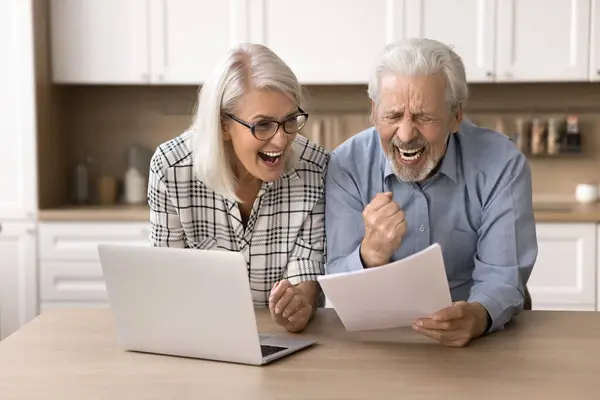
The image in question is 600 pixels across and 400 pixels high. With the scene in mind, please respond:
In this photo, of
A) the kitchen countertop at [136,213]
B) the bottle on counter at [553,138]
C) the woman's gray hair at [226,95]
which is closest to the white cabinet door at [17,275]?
the kitchen countertop at [136,213]

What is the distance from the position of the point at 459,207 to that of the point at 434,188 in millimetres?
79

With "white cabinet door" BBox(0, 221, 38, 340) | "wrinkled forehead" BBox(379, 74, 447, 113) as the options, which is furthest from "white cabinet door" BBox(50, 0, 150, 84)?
"wrinkled forehead" BBox(379, 74, 447, 113)

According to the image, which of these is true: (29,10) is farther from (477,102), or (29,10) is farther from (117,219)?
(477,102)

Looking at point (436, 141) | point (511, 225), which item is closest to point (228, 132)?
point (436, 141)

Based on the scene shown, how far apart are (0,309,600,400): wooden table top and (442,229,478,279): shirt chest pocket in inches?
10.9

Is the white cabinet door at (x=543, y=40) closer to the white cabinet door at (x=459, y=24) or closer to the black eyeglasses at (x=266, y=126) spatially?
the white cabinet door at (x=459, y=24)

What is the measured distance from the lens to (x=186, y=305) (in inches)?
68.6

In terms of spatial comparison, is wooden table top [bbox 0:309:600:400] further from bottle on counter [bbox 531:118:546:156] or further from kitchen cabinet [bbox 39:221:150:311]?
bottle on counter [bbox 531:118:546:156]

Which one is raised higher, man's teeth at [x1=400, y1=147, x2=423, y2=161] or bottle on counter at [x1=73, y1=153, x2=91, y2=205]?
man's teeth at [x1=400, y1=147, x2=423, y2=161]

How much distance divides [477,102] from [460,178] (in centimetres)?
216

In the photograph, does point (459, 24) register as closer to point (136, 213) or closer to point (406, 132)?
point (136, 213)

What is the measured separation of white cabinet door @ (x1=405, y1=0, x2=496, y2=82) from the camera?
Answer: 3922 mm

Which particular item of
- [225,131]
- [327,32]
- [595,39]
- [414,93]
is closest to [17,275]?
[327,32]

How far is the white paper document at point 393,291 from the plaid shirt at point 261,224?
0.35 meters
